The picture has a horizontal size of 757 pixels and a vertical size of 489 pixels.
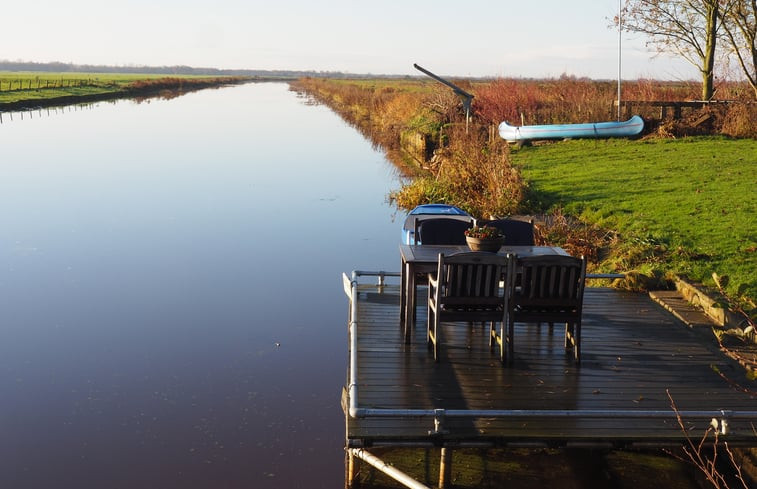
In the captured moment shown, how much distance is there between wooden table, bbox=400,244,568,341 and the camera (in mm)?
8188

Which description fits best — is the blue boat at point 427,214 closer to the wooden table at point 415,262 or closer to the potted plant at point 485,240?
the wooden table at point 415,262

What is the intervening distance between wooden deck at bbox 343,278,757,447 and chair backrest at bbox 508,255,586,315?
0.60 m

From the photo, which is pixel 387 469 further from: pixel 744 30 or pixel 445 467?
pixel 744 30

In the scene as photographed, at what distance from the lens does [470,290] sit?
772 centimetres

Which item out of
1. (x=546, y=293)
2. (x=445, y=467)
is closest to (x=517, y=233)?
(x=546, y=293)

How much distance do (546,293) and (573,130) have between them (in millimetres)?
20681

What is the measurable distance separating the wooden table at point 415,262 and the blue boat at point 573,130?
62.0ft

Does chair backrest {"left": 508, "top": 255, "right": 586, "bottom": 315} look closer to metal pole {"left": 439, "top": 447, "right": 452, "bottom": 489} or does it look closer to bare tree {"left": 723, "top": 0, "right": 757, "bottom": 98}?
metal pole {"left": 439, "top": 447, "right": 452, "bottom": 489}

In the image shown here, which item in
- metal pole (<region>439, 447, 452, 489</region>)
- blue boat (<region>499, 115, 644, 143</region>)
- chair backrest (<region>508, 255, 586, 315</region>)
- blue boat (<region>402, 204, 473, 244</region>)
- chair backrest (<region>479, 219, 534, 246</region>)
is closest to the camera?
metal pole (<region>439, 447, 452, 489</region>)

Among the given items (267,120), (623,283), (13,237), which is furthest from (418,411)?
(267,120)

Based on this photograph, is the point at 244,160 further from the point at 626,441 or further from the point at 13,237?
the point at 626,441

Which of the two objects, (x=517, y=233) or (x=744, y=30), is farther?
(x=744, y=30)

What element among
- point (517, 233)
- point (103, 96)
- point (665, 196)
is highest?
point (103, 96)

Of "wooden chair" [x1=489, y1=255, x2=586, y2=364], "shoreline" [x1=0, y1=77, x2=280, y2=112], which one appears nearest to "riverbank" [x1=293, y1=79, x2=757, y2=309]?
"wooden chair" [x1=489, y1=255, x2=586, y2=364]
